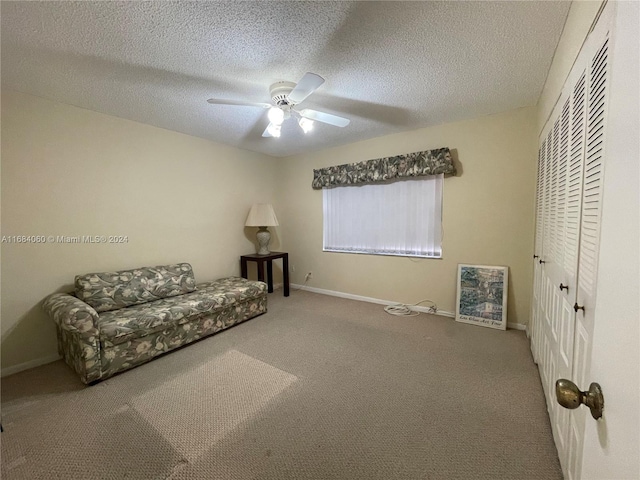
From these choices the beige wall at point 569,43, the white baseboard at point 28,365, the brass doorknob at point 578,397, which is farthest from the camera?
the white baseboard at point 28,365

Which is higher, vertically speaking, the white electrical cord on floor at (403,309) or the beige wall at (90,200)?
the beige wall at (90,200)

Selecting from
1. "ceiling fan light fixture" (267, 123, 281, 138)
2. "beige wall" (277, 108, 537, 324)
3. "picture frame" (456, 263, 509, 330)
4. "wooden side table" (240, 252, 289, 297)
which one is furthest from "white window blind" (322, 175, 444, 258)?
"ceiling fan light fixture" (267, 123, 281, 138)

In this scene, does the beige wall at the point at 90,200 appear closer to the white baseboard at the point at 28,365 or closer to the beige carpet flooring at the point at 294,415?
the white baseboard at the point at 28,365

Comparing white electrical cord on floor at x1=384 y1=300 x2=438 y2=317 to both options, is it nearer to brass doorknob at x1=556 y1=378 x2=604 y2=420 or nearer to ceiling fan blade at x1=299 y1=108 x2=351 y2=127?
ceiling fan blade at x1=299 y1=108 x2=351 y2=127

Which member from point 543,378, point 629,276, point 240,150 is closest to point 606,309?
point 629,276

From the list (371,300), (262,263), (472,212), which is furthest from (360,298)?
(472,212)

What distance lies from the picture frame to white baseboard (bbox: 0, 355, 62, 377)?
4.04 metres

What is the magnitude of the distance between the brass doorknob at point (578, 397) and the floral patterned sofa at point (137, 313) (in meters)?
2.53

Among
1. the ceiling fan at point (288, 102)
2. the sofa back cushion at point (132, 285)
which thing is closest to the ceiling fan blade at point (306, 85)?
the ceiling fan at point (288, 102)

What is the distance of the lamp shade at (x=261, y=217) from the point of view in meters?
3.85

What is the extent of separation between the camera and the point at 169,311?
230 cm

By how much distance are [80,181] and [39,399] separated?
182cm

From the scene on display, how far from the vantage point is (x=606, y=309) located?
21.7 inches

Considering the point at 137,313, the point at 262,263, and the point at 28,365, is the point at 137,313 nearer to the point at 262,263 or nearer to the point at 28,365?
the point at 28,365
